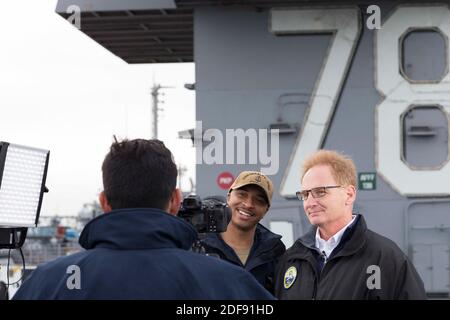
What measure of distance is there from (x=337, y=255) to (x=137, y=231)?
1642mm

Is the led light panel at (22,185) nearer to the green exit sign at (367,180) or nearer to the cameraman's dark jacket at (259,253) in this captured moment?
the cameraman's dark jacket at (259,253)

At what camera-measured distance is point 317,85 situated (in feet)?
30.7

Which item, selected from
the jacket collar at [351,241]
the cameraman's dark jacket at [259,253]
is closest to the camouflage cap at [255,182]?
the cameraman's dark jacket at [259,253]

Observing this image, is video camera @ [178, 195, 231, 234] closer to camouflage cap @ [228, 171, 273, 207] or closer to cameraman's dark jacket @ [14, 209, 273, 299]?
camouflage cap @ [228, 171, 273, 207]

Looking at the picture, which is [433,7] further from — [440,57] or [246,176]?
[246,176]

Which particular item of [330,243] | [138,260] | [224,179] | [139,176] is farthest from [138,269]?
[224,179]

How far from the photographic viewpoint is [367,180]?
9.22m

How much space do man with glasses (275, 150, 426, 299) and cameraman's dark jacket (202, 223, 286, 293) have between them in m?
0.39

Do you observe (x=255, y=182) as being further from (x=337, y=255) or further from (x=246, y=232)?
(x=337, y=255)

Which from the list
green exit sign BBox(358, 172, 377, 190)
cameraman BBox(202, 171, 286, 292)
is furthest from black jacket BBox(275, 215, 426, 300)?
green exit sign BBox(358, 172, 377, 190)

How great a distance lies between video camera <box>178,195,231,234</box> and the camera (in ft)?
12.1

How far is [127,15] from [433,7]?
372 centimetres

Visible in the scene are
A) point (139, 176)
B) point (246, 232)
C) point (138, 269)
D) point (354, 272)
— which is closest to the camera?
point (138, 269)
